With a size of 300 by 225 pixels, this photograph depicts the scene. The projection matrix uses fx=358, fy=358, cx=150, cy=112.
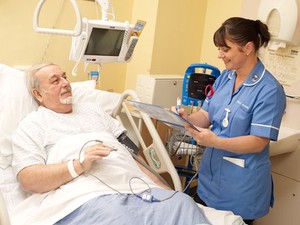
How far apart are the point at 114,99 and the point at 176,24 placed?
110 cm

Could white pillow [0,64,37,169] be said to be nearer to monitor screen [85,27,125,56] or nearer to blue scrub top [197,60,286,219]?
monitor screen [85,27,125,56]

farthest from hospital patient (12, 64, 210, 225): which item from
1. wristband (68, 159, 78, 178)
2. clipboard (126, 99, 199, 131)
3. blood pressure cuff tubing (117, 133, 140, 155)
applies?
clipboard (126, 99, 199, 131)

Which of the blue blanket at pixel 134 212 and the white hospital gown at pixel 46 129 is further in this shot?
the white hospital gown at pixel 46 129

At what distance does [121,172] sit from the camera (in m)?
1.52

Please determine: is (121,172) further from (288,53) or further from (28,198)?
(288,53)

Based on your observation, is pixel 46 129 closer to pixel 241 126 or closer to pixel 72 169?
pixel 72 169

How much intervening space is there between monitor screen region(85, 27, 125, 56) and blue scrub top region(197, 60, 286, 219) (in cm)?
72

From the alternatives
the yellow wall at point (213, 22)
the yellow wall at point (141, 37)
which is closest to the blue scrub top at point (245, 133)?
the yellow wall at point (141, 37)

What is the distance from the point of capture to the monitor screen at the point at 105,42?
203 cm

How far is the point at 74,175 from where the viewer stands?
4.75ft

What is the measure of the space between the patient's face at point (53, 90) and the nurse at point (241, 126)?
582 mm

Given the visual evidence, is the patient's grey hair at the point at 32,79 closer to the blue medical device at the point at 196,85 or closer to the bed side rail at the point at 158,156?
the bed side rail at the point at 158,156

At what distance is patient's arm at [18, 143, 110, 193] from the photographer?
1.42 meters

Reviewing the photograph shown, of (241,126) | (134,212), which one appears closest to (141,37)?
Result: (241,126)
